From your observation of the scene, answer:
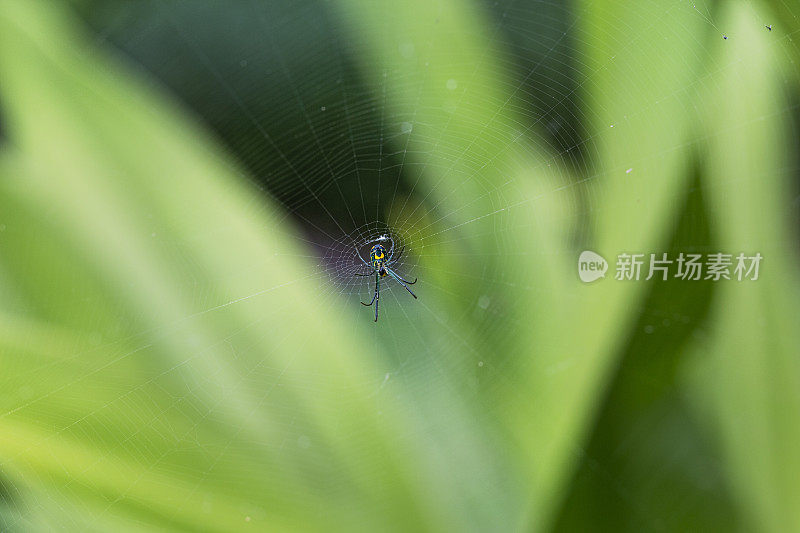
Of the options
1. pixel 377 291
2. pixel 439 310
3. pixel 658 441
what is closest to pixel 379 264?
pixel 377 291

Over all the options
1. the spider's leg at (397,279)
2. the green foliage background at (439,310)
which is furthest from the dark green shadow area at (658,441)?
the spider's leg at (397,279)

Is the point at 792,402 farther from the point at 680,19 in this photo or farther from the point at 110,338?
the point at 110,338

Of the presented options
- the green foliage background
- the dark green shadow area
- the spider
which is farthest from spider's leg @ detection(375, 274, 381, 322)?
the dark green shadow area

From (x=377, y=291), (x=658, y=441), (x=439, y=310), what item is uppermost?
(x=377, y=291)

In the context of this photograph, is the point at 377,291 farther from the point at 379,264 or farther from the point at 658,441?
the point at 658,441

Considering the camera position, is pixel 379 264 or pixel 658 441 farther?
pixel 379 264

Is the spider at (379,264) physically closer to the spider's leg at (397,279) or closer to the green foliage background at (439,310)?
the spider's leg at (397,279)

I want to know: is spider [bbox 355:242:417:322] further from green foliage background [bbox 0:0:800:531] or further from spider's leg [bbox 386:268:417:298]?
green foliage background [bbox 0:0:800:531]

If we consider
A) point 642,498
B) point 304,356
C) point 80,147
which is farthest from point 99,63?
point 642,498
